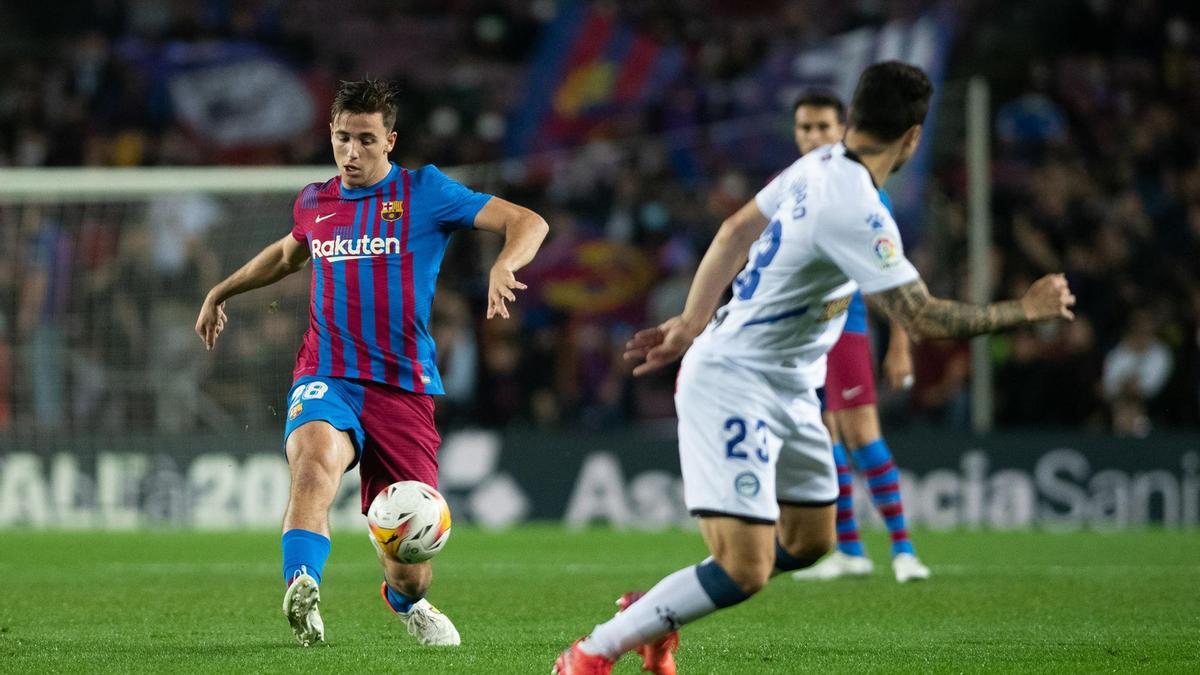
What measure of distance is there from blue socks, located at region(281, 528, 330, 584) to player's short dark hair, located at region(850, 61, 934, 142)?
248 cm

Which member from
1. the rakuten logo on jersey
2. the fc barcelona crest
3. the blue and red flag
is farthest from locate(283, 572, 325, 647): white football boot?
the blue and red flag

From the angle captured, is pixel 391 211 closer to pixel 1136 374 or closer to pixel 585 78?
pixel 1136 374

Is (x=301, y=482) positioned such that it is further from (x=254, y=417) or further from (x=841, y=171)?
(x=254, y=417)

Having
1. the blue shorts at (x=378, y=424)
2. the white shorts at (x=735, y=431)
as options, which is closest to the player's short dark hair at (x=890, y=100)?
the white shorts at (x=735, y=431)

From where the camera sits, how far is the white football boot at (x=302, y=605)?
239 inches

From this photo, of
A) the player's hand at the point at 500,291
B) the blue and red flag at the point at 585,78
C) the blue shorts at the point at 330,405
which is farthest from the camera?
the blue and red flag at the point at 585,78

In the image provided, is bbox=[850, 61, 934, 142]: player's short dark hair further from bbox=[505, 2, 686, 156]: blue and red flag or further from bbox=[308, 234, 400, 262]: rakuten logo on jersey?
bbox=[505, 2, 686, 156]: blue and red flag

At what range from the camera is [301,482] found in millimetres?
6352

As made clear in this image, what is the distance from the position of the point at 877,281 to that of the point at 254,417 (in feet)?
37.4

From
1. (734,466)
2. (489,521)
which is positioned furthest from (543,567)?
(734,466)

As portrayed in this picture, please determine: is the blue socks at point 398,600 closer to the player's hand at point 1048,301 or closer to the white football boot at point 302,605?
the white football boot at point 302,605

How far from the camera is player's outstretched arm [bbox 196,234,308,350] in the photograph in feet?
23.3

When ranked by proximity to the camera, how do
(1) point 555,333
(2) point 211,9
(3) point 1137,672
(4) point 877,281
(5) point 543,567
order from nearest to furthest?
(4) point 877,281 → (3) point 1137,672 → (5) point 543,567 → (1) point 555,333 → (2) point 211,9

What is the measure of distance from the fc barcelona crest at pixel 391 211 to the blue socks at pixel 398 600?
1.44m
